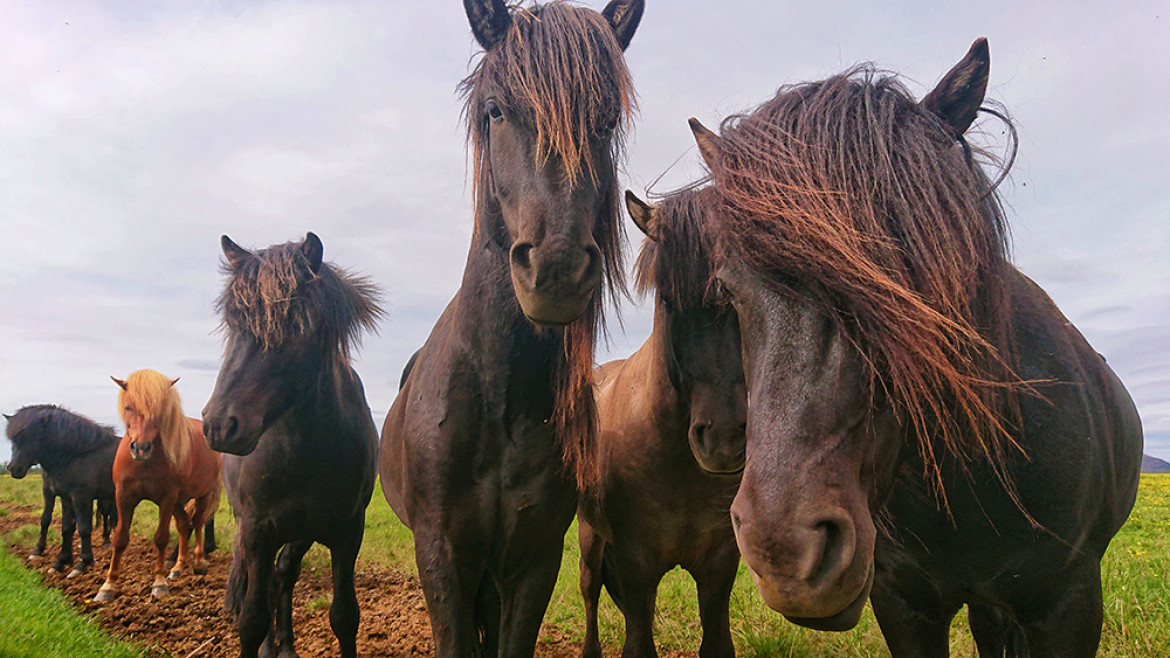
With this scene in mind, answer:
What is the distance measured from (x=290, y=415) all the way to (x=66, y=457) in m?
10.4

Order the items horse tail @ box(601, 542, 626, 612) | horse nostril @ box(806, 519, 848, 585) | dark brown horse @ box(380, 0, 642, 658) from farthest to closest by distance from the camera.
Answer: horse tail @ box(601, 542, 626, 612) → dark brown horse @ box(380, 0, 642, 658) → horse nostril @ box(806, 519, 848, 585)

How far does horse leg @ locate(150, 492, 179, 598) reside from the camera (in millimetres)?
8234

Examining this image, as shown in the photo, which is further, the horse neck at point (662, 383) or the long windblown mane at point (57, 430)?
the long windblown mane at point (57, 430)

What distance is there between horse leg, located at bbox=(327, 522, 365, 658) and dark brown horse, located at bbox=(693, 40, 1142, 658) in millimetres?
3550

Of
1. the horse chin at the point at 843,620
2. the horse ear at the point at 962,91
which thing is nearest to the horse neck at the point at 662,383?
the horse ear at the point at 962,91

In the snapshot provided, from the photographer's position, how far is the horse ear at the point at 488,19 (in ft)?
8.95

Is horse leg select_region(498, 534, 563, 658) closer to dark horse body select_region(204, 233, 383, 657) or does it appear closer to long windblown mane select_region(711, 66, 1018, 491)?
long windblown mane select_region(711, 66, 1018, 491)

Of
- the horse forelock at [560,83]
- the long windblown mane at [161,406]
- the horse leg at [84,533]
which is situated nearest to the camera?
the horse forelock at [560,83]

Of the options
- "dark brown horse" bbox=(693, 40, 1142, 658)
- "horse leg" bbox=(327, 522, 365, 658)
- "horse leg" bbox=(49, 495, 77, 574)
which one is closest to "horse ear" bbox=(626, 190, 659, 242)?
"dark brown horse" bbox=(693, 40, 1142, 658)

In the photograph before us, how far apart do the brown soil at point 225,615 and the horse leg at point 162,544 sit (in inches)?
5.8

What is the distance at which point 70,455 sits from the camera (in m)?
11.8

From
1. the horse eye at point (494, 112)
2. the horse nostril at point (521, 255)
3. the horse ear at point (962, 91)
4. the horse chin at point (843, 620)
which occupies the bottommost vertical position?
the horse chin at point (843, 620)

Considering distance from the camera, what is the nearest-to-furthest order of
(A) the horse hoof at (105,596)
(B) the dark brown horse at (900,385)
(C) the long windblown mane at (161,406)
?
(B) the dark brown horse at (900,385) < (A) the horse hoof at (105,596) < (C) the long windblown mane at (161,406)

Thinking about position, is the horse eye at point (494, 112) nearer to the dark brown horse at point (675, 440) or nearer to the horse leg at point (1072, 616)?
the dark brown horse at point (675, 440)
